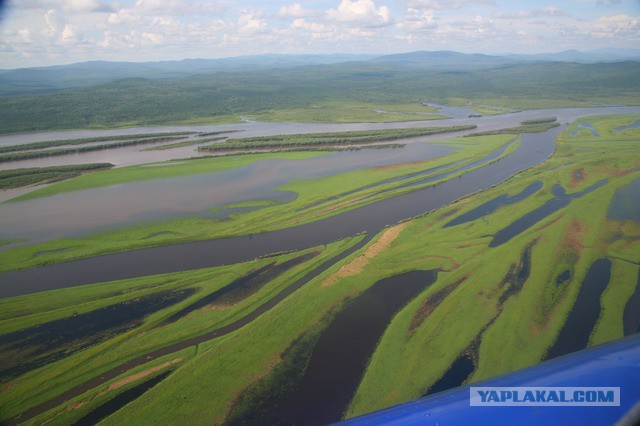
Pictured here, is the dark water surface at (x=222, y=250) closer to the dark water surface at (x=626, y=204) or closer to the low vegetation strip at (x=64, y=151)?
the dark water surface at (x=626, y=204)

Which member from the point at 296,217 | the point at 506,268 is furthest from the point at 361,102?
the point at 506,268

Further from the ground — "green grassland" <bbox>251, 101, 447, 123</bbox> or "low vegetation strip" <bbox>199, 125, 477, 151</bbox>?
"green grassland" <bbox>251, 101, 447, 123</bbox>

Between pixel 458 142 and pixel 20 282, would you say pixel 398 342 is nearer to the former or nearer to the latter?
pixel 20 282

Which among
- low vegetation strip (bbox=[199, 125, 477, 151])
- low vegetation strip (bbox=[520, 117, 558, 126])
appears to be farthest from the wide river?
low vegetation strip (bbox=[520, 117, 558, 126])

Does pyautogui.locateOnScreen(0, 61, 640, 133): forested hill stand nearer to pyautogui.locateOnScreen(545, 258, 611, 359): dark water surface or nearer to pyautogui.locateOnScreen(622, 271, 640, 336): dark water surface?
pyautogui.locateOnScreen(545, 258, 611, 359): dark water surface

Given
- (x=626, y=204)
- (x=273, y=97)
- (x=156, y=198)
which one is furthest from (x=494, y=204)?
(x=273, y=97)

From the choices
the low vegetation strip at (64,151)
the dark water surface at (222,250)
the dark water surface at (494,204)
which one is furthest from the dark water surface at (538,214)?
the low vegetation strip at (64,151)
